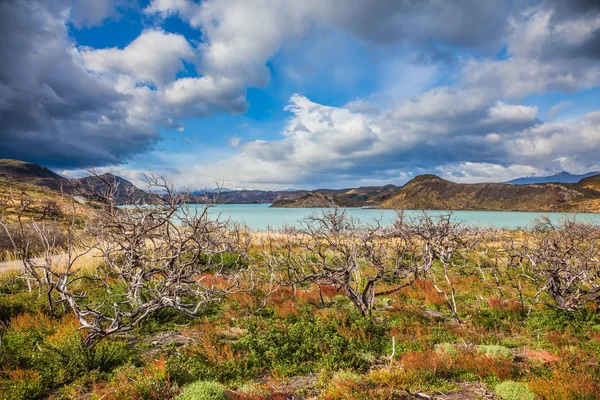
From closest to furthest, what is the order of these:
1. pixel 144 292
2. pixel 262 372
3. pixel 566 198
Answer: pixel 262 372, pixel 144 292, pixel 566 198

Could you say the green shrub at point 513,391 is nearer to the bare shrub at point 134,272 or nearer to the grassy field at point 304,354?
the grassy field at point 304,354

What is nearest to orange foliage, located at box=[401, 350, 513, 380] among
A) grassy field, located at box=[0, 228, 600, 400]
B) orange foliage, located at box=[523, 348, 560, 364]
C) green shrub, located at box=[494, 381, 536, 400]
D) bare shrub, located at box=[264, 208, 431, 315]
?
grassy field, located at box=[0, 228, 600, 400]

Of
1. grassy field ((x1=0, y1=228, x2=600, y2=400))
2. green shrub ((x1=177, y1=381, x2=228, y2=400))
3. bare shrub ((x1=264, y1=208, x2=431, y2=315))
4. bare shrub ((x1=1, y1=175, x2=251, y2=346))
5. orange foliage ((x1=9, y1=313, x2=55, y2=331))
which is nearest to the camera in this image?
green shrub ((x1=177, y1=381, x2=228, y2=400))

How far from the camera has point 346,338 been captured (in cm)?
871

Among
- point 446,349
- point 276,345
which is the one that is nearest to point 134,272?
point 276,345

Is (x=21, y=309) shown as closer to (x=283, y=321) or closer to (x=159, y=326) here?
(x=159, y=326)

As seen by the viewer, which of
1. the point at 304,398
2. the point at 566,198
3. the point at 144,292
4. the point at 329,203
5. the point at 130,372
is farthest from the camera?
the point at 566,198

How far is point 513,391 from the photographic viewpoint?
5949 mm

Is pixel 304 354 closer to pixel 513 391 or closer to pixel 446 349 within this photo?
pixel 446 349

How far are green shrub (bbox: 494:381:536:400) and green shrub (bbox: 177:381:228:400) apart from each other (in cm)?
540

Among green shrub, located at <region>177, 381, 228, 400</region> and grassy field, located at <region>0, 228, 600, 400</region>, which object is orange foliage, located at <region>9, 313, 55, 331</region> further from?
green shrub, located at <region>177, 381, 228, 400</region>

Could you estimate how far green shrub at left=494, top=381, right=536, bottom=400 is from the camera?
5.76 metres

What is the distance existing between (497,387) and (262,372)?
16.7ft

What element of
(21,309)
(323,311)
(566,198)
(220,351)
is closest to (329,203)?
(323,311)
